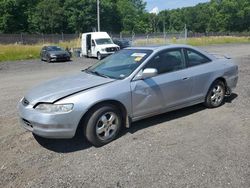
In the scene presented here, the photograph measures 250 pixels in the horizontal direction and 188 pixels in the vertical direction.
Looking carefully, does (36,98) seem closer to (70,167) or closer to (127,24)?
(70,167)

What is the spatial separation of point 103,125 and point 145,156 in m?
0.86

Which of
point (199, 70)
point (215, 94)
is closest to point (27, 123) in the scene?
point (199, 70)

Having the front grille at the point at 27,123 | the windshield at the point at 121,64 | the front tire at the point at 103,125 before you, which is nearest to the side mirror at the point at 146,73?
the windshield at the point at 121,64

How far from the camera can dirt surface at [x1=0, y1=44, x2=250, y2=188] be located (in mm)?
3799

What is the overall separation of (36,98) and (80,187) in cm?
172

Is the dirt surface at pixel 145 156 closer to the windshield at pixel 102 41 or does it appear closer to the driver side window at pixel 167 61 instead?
the driver side window at pixel 167 61

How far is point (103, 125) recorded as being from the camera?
4836 millimetres

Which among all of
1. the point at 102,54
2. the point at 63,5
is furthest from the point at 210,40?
the point at 63,5

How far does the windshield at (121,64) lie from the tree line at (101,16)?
68742mm

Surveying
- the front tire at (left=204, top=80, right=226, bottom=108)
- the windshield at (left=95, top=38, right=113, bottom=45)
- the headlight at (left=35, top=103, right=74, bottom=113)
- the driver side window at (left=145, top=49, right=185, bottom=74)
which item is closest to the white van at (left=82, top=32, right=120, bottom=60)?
the windshield at (left=95, top=38, right=113, bottom=45)

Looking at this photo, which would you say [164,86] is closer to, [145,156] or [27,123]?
[145,156]

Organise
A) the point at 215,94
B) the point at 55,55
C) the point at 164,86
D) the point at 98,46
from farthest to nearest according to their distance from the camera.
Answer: the point at 98,46 < the point at 55,55 < the point at 215,94 < the point at 164,86

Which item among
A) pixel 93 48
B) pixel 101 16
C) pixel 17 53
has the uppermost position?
pixel 101 16

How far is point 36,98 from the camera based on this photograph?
15.5ft
